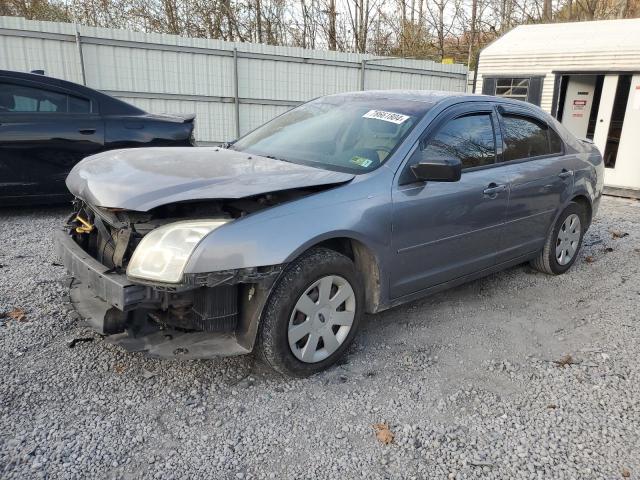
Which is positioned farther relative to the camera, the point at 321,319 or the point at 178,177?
the point at 321,319

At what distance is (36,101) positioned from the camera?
18.6 ft

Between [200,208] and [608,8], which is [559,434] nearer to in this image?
[200,208]

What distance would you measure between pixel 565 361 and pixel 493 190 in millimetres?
1282

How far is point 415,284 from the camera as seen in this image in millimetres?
3445

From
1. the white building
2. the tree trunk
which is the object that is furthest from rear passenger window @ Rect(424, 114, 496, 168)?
the tree trunk

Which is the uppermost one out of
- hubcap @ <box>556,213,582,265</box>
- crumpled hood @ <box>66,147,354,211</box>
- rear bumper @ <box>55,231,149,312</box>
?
crumpled hood @ <box>66,147,354,211</box>

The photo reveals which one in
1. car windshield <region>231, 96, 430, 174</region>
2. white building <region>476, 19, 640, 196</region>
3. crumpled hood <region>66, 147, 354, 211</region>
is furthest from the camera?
white building <region>476, 19, 640, 196</region>

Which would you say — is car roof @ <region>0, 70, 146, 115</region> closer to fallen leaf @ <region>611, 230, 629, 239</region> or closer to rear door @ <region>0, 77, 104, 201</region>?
rear door @ <region>0, 77, 104, 201</region>

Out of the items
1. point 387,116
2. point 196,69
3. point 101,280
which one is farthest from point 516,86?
point 101,280

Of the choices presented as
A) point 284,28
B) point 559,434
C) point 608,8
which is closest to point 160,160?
point 559,434

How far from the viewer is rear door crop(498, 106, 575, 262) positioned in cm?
409

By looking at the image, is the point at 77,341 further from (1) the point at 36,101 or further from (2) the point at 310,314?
(1) the point at 36,101

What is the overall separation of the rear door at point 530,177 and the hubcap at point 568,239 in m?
0.31

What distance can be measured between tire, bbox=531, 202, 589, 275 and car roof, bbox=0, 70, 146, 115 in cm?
485
